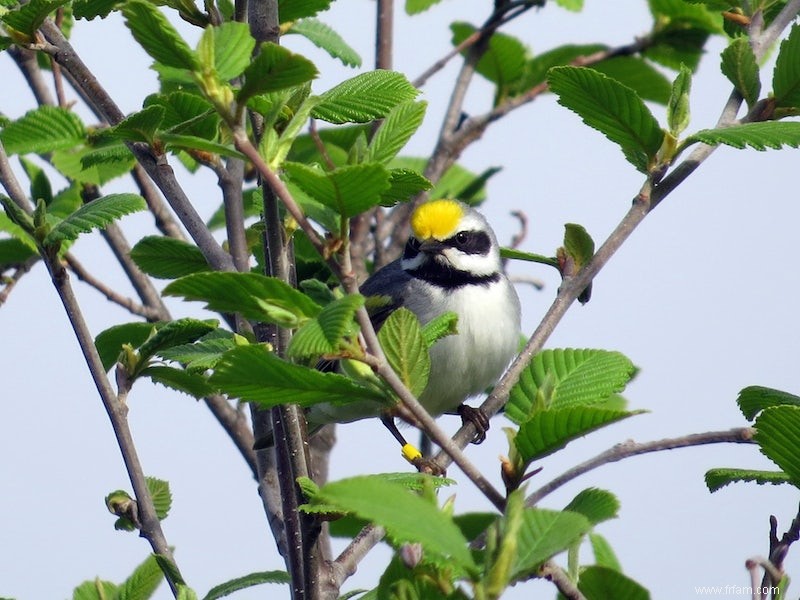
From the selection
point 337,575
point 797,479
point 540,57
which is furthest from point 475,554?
point 540,57

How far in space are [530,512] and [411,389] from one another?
1.29ft

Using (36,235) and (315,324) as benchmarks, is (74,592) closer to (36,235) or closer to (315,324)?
(36,235)

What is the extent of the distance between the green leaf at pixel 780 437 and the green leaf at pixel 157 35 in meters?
1.00

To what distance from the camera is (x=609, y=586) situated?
5.14 ft

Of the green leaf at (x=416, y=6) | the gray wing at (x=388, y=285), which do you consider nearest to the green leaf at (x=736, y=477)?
the gray wing at (x=388, y=285)

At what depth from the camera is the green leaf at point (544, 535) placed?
1403 mm

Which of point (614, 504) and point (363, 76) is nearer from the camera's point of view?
point (614, 504)

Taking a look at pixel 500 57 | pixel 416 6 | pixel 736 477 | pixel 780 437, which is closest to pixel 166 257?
pixel 736 477

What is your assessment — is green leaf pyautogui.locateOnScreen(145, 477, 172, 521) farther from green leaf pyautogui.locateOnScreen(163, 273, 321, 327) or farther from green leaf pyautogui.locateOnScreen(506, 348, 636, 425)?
green leaf pyautogui.locateOnScreen(163, 273, 321, 327)

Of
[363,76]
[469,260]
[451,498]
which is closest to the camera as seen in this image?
[451,498]

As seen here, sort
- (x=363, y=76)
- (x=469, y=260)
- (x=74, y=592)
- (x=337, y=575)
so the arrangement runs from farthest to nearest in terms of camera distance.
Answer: (x=469, y=260) → (x=74, y=592) → (x=337, y=575) → (x=363, y=76)

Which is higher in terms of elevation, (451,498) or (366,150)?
(366,150)

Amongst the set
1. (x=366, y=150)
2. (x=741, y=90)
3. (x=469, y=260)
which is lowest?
(x=366, y=150)

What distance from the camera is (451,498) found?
1766 mm
